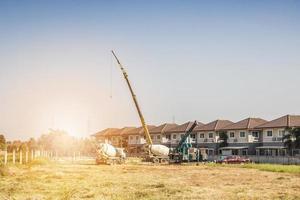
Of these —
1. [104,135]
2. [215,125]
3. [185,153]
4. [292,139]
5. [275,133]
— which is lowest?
[185,153]

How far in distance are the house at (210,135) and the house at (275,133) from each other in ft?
29.4

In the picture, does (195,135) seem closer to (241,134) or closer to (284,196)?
(241,134)

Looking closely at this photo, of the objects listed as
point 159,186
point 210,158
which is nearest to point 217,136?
point 210,158

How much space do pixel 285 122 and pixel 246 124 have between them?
7.72 meters

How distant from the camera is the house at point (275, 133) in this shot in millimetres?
62031

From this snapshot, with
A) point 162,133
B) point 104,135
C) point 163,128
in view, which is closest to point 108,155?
point 162,133

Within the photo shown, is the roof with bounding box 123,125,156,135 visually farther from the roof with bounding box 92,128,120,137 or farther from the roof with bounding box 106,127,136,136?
the roof with bounding box 92,128,120,137

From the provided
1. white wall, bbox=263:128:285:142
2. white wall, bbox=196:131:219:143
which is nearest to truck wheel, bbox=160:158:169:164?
white wall, bbox=196:131:219:143

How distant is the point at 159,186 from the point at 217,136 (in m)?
51.8

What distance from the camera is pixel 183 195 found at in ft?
62.7

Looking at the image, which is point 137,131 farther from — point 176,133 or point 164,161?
point 164,161

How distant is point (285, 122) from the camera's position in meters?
63.0

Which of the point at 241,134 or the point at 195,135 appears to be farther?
the point at 195,135

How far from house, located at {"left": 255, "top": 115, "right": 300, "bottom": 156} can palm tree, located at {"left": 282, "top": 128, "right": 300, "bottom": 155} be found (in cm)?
174
